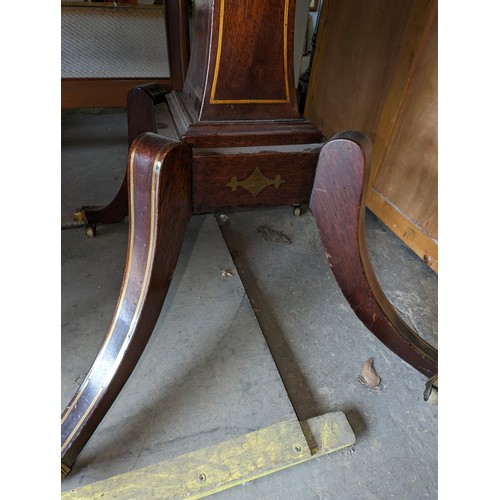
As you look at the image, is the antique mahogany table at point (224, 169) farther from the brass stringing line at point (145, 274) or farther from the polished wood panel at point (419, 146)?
the polished wood panel at point (419, 146)

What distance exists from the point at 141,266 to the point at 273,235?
864mm

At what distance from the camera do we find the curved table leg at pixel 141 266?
58cm

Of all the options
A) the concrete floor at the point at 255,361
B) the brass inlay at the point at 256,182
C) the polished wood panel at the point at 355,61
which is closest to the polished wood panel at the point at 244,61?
the brass inlay at the point at 256,182

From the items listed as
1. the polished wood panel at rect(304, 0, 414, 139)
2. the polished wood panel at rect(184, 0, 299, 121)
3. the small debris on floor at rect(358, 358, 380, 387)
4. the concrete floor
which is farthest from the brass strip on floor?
the polished wood panel at rect(304, 0, 414, 139)

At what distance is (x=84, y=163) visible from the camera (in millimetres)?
1837

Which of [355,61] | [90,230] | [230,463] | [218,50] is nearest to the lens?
[218,50]

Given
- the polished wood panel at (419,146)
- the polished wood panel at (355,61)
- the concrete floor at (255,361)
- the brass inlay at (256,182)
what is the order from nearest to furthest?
the brass inlay at (256,182), the concrete floor at (255,361), the polished wood panel at (419,146), the polished wood panel at (355,61)

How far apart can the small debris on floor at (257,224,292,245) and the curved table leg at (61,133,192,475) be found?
30.8 inches

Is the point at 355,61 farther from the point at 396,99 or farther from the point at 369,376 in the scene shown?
the point at 369,376

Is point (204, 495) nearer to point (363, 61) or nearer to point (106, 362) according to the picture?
point (106, 362)

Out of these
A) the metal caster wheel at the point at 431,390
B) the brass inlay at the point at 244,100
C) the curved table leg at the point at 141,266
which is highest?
the brass inlay at the point at 244,100

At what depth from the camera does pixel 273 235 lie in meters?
1.48

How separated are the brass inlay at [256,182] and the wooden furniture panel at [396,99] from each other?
798 mm

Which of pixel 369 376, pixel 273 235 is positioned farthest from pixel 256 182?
pixel 273 235
